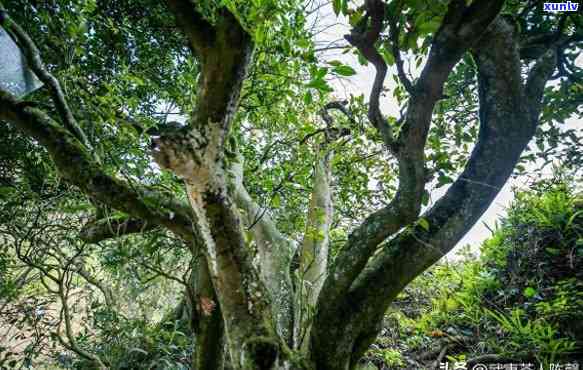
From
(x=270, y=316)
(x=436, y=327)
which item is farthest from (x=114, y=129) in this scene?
(x=436, y=327)

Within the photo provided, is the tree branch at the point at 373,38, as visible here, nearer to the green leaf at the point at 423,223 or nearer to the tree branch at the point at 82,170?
the green leaf at the point at 423,223

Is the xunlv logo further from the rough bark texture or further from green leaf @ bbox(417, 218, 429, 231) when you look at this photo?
green leaf @ bbox(417, 218, 429, 231)

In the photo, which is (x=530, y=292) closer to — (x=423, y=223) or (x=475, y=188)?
(x=475, y=188)

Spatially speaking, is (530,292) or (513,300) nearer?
(530,292)

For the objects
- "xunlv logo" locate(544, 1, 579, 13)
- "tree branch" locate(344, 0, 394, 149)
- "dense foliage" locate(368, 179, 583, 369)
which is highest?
"xunlv logo" locate(544, 1, 579, 13)

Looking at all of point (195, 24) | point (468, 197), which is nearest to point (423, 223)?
point (468, 197)

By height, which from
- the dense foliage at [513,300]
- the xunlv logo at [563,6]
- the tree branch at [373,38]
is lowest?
the dense foliage at [513,300]

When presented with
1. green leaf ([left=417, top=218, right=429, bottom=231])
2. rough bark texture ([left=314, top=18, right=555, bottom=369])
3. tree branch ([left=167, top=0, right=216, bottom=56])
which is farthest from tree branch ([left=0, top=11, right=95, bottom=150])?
green leaf ([left=417, top=218, right=429, bottom=231])

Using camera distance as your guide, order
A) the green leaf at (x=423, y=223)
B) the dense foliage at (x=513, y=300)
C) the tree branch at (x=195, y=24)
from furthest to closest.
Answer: the dense foliage at (x=513, y=300) → the green leaf at (x=423, y=223) → the tree branch at (x=195, y=24)

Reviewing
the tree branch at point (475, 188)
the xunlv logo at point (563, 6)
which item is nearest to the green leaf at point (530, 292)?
the tree branch at point (475, 188)

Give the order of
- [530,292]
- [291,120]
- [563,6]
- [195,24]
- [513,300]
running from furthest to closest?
[513,300] < [530,292] < [291,120] < [563,6] < [195,24]

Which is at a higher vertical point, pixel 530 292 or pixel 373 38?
pixel 373 38

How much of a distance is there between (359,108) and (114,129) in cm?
204

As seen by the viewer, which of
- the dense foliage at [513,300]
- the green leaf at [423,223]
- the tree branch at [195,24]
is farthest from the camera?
the dense foliage at [513,300]
